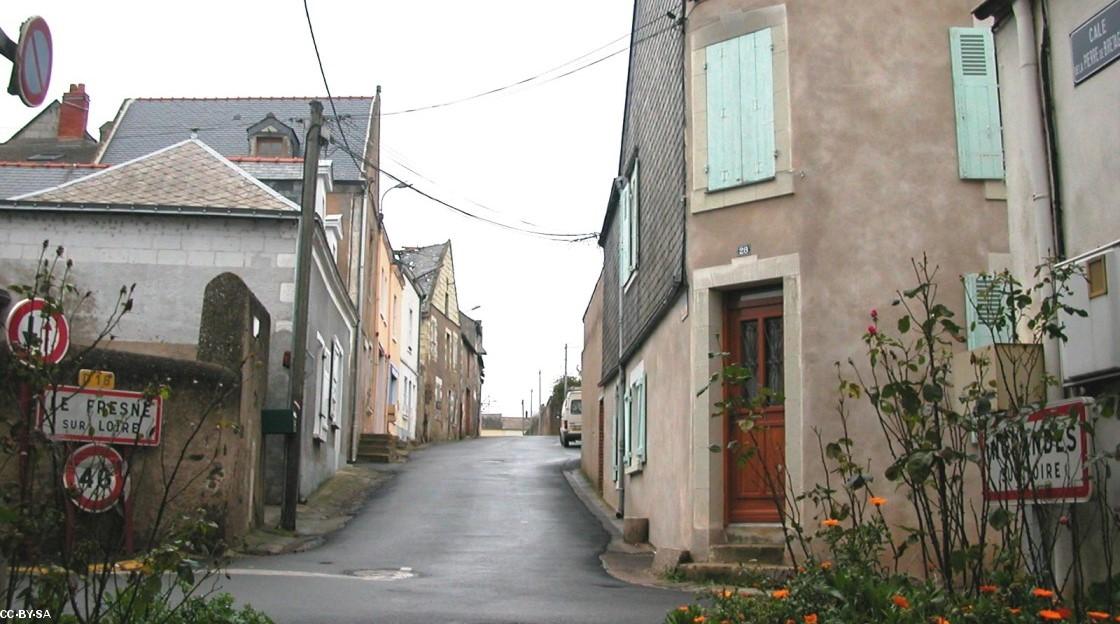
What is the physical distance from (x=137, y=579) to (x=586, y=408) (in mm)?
22423

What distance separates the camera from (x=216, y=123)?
32031 millimetres

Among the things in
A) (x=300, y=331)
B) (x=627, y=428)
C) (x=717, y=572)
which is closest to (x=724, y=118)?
→ (x=717, y=572)

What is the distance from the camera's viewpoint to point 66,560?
502cm

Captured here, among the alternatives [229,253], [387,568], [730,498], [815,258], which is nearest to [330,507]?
[229,253]

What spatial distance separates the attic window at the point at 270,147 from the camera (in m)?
29.3

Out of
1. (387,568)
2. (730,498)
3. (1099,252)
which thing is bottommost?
(387,568)

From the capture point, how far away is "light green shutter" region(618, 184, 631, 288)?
19.5 metres

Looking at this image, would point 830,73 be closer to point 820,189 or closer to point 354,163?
point 820,189

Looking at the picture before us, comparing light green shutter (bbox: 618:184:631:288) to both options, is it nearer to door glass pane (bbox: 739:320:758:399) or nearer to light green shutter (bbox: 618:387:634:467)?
light green shutter (bbox: 618:387:634:467)

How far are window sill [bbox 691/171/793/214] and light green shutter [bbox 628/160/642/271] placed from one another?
5.06 metres

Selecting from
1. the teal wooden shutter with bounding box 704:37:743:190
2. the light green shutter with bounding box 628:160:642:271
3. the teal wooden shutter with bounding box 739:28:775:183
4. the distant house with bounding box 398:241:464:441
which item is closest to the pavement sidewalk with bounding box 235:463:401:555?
the light green shutter with bounding box 628:160:642:271

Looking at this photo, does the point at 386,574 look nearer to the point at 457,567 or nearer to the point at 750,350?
the point at 457,567

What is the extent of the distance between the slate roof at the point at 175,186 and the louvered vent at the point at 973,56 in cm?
1114

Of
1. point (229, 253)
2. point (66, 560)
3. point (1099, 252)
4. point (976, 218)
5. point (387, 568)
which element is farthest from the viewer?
point (229, 253)
